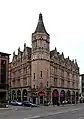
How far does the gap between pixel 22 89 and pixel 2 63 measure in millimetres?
26249

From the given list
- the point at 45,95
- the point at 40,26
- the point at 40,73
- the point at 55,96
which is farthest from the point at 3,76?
the point at 55,96

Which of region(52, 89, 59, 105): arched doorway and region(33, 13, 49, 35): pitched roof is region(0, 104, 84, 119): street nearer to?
region(33, 13, 49, 35): pitched roof

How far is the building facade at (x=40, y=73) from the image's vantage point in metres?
84.6

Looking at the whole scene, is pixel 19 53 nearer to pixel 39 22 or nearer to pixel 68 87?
pixel 39 22

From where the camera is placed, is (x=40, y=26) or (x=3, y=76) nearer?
(x=3, y=76)

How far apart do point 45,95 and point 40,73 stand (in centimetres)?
676

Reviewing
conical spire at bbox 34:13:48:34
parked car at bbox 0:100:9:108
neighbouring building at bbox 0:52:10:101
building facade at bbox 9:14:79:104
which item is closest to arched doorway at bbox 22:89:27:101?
building facade at bbox 9:14:79:104

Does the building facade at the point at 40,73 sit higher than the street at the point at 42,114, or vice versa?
the building facade at the point at 40,73

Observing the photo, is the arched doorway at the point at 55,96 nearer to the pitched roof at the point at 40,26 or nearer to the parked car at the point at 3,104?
the pitched roof at the point at 40,26

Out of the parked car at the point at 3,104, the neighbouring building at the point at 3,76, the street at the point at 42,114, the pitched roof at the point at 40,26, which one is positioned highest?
the pitched roof at the point at 40,26

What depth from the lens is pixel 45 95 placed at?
3369 inches

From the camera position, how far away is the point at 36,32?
85562 mm

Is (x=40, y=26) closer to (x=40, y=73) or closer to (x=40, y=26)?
(x=40, y=26)

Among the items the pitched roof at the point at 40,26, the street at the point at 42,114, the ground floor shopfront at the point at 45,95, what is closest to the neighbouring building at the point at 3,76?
the ground floor shopfront at the point at 45,95
